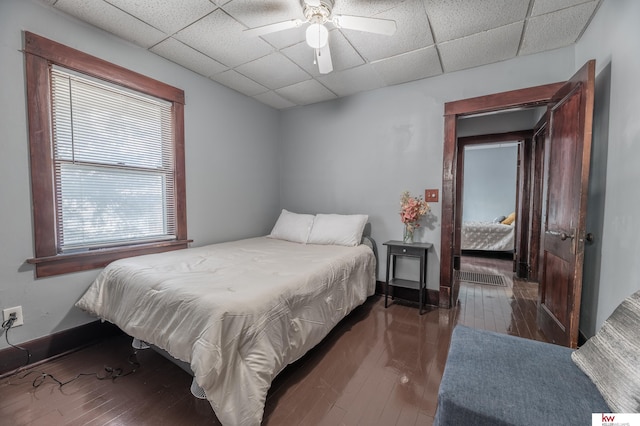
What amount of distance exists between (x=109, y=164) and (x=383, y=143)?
2.80 metres

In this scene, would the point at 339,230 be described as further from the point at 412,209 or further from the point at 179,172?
the point at 179,172

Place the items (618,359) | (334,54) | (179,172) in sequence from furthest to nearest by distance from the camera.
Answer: (179,172), (334,54), (618,359)

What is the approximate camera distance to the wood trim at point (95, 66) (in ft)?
5.91

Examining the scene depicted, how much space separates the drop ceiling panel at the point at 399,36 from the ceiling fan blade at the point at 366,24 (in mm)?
297

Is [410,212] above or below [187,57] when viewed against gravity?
below

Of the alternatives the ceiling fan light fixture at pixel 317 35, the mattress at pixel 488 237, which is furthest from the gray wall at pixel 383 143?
the mattress at pixel 488 237

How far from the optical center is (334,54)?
2.47 meters

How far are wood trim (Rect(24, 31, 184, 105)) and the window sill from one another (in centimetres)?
143

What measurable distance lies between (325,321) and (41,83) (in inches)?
105

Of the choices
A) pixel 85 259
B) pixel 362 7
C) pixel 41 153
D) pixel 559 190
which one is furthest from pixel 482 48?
pixel 85 259

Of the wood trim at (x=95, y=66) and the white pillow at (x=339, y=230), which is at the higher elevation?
the wood trim at (x=95, y=66)

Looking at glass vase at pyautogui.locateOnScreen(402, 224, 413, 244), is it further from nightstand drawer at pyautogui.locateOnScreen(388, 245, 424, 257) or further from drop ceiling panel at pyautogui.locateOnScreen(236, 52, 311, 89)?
drop ceiling panel at pyautogui.locateOnScreen(236, 52, 311, 89)

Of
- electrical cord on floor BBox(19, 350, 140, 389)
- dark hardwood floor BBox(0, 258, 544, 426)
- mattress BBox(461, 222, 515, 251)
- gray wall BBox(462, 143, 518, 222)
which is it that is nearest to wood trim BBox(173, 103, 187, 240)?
dark hardwood floor BBox(0, 258, 544, 426)

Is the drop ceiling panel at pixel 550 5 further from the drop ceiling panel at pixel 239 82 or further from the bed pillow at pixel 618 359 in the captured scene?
the drop ceiling panel at pixel 239 82
